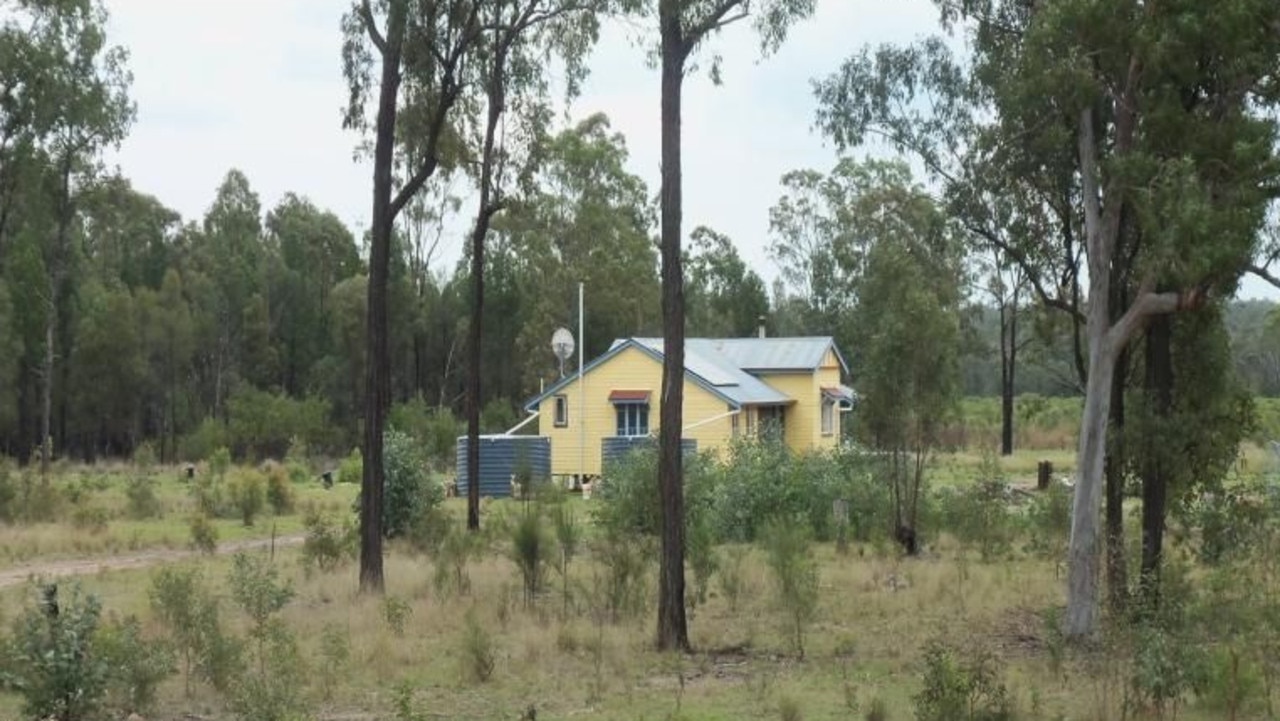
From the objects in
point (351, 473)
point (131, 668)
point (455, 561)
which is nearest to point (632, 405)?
point (351, 473)

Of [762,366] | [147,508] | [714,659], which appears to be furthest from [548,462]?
[714,659]

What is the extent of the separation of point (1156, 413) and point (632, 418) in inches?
1013

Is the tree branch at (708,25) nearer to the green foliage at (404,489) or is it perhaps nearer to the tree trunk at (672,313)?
the tree trunk at (672,313)

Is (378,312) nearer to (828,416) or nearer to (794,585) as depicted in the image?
(794,585)

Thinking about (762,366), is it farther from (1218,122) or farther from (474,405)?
(1218,122)

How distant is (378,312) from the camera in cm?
1767

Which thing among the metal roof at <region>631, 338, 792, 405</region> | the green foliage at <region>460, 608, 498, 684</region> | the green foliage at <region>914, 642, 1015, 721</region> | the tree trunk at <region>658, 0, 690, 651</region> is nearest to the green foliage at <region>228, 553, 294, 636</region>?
the green foliage at <region>460, 608, 498, 684</region>

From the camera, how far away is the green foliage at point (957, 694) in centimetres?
937

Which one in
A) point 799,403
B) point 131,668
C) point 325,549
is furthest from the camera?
point 799,403

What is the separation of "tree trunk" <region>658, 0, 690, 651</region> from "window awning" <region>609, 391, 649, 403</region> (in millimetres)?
25248

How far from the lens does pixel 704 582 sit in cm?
1589

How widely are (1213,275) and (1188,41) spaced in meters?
2.08

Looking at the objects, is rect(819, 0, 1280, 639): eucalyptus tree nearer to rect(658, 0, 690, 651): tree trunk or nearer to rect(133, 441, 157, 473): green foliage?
rect(658, 0, 690, 651): tree trunk

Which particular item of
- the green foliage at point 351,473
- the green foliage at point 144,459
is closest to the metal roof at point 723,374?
the green foliage at point 351,473
